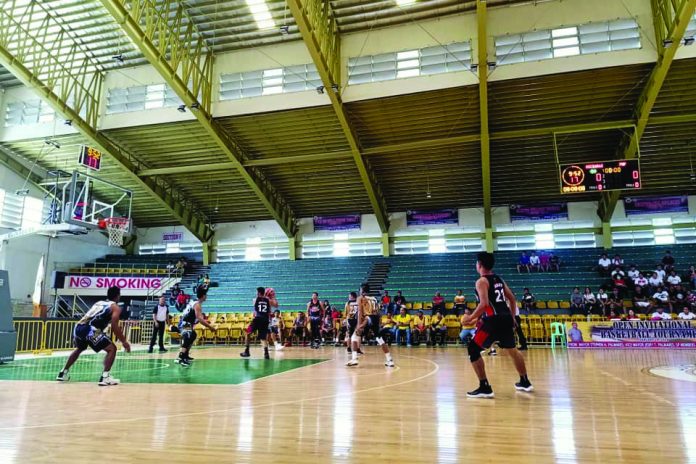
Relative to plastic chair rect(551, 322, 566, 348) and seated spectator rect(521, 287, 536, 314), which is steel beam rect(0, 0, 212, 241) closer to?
seated spectator rect(521, 287, 536, 314)

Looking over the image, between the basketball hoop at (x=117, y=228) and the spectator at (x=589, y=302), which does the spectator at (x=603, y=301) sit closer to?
the spectator at (x=589, y=302)

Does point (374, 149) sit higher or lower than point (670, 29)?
lower

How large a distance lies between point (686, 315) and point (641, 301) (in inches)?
70.4

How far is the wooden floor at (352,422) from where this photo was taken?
324cm

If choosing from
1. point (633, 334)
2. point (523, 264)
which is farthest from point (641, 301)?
point (523, 264)

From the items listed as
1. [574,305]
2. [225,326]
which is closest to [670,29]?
[574,305]

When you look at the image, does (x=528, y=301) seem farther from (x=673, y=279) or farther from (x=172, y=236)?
(x=172, y=236)

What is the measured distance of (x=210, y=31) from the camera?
63.3ft

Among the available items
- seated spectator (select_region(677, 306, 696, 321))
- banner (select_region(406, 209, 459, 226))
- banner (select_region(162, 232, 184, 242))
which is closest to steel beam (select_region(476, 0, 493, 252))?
banner (select_region(406, 209, 459, 226))

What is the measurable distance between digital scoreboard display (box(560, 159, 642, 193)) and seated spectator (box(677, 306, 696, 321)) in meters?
5.11

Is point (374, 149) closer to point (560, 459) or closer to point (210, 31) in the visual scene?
point (210, 31)

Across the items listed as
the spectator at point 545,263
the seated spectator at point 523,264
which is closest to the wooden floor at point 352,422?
the seated spectator at point 523,264

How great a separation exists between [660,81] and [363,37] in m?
11.1

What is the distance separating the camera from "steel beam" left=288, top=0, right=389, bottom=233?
49.0 ft
